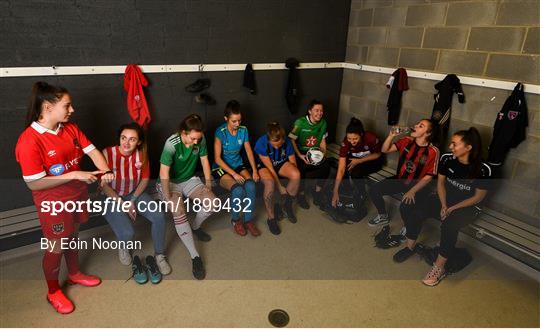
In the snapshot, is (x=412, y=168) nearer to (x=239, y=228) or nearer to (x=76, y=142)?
(x=239, y=228)

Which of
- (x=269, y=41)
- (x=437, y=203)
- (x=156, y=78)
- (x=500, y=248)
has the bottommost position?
(x=500, y=248)

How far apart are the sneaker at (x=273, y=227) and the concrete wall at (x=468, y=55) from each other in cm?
149

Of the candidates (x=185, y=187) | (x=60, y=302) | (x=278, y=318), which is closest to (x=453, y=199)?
(x=278, y=318)

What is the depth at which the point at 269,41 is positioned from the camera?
3383 millimetres

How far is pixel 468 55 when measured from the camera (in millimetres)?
2791

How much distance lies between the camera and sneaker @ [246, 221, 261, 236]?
9.20 feet

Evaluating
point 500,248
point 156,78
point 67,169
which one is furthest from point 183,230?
point 500,248

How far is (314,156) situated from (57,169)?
208 centimetres

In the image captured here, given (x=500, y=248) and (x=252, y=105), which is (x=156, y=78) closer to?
(x=252, y=105)

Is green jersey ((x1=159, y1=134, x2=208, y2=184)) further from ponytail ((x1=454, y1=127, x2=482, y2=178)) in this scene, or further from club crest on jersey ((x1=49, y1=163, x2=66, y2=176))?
ponytail ((x1=454, y1=127, x2=482, y2=178))

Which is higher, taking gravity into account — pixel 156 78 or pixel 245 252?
pixel 156 78

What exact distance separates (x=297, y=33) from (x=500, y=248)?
2584 millimetres

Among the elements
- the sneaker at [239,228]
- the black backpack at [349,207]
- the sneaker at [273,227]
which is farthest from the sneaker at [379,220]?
the sneaker at [239,228]

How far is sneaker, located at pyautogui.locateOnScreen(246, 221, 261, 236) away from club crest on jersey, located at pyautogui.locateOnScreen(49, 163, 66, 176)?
1.42 m
